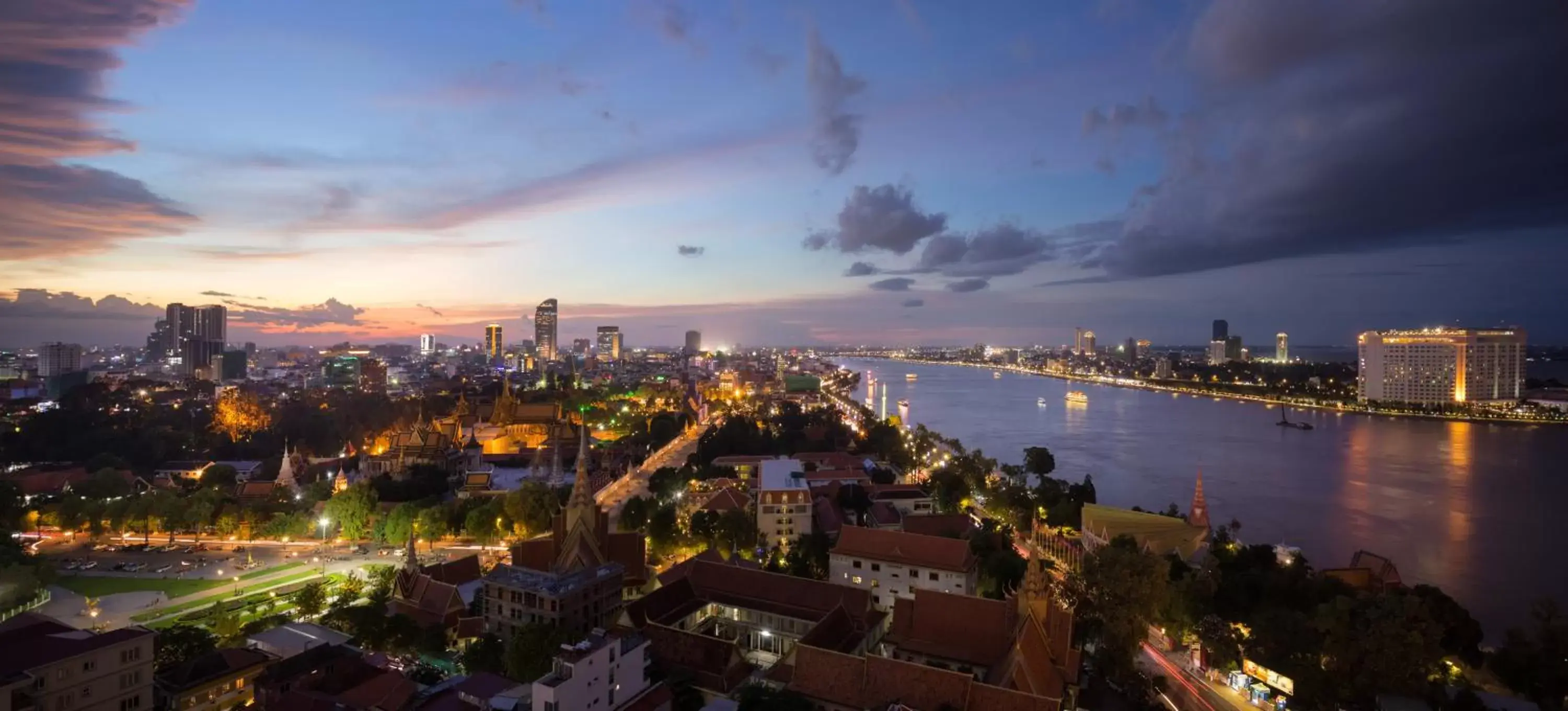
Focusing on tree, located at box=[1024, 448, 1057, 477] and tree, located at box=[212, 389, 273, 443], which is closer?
tree, located at box=[1024, 448, 1057, 477]

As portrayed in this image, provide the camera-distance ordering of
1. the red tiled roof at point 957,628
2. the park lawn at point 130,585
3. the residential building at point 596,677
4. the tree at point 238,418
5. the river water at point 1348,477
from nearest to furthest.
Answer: the residential building at point 596,677
the red tiled roof at point 957,628
the park lawn at point 130,585
the river water at point 1348,477
the tree at point 238,418

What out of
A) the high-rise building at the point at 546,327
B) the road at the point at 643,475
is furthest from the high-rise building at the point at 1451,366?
the high-rise building at the point at 546,327

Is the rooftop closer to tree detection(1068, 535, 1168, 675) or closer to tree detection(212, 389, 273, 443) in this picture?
tree detection(1068, 535, 1168, 675)

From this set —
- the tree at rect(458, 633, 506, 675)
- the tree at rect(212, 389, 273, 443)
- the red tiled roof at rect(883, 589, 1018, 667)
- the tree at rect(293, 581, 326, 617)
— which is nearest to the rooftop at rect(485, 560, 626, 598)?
the tree at rect(458, 633, 506, 675)

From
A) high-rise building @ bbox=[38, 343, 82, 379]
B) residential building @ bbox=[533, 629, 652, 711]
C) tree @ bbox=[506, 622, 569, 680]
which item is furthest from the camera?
high-rise building @ bbox=[38, 343, 82, 379]

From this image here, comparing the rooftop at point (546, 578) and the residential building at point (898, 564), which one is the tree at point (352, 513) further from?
the residential building at point (898, 564)

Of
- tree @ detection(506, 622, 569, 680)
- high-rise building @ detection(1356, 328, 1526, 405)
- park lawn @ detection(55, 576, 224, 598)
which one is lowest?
park lawn @ detection(55, 576, 224, 598)

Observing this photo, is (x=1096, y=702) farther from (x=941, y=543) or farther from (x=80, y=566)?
(x=80, y=566)
